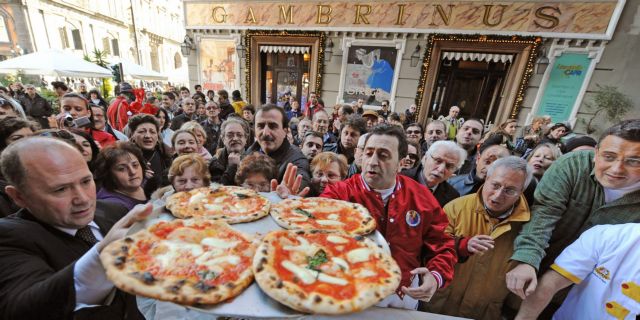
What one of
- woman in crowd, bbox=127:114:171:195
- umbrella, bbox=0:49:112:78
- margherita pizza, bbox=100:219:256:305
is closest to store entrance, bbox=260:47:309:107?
umbrella, bbox=0:49:112:78

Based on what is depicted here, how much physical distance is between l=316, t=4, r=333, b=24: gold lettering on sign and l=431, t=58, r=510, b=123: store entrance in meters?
4.94

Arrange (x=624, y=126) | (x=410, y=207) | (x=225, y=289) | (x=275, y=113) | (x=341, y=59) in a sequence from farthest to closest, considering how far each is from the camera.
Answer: (x=341, y=59) → (x=275, y=113) → (x=410, y=207) → (x=624, y=126) → (x=225, y=289)

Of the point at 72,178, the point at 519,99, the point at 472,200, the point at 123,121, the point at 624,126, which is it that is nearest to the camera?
the point at 72,178

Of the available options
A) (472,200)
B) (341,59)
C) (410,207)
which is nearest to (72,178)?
(410,207)

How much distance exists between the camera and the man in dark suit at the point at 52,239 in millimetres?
1177

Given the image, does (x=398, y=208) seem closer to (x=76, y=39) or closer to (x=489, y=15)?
(x=489, y=15)

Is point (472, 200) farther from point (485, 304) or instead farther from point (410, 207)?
point (485, 304)

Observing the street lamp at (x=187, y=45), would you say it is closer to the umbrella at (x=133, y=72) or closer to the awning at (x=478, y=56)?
the umbrella at (x=133, y=72)

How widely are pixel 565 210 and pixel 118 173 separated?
4356 mm

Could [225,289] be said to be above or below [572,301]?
above

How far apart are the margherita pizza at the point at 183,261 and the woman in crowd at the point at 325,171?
1.55m

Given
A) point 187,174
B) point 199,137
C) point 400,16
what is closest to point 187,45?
point 400,16

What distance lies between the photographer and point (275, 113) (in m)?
3.31

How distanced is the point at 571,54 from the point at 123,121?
14.2 metres
